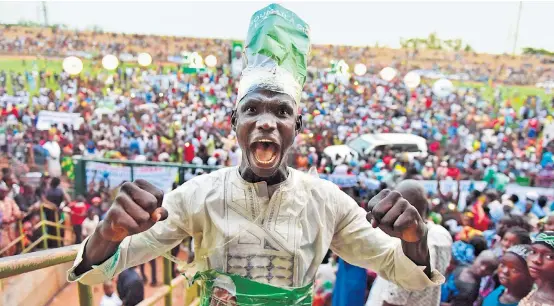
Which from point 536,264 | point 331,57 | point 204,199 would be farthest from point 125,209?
point 331,57

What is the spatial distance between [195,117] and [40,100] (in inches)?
213

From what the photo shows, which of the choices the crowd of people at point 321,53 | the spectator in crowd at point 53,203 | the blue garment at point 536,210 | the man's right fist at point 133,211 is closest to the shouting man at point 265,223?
the man's right fist at point 133,211

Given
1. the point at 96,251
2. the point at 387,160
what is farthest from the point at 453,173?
the point at 96,251

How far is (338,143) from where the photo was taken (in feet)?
40.3

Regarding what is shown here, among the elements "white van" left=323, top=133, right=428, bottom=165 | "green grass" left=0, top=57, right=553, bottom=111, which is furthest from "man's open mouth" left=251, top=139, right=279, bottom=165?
"green grass" left=0, top=57, right=553, bottom=111

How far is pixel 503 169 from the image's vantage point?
9906mm

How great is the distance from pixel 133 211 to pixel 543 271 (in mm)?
1861

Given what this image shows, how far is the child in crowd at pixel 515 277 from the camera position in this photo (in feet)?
8.67

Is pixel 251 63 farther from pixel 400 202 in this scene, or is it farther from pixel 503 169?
pixel 503 169

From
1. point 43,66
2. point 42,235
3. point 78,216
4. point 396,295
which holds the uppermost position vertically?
point 43,66

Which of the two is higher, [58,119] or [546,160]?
Answer: [58,119]

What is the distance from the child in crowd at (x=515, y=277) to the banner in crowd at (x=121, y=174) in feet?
16.6

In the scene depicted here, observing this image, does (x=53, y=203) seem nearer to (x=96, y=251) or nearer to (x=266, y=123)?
(x=96, y=251)

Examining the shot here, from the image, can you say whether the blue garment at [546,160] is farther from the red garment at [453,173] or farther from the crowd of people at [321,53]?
the crowd of people at [321,53]
